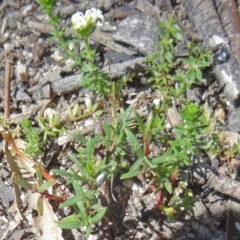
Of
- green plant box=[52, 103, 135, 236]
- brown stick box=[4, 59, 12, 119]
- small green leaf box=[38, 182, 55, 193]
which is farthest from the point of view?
brown stick box=[4, 59, 12, 119]

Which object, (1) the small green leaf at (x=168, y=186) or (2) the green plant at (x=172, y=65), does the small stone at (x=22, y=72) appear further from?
(1) the small green leaf at (x=168, y=186)

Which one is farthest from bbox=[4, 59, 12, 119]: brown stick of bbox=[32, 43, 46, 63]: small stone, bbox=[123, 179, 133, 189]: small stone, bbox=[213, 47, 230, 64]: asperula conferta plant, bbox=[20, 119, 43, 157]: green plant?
bbox=[213, 47, 230, 64]: asperula conferta plant

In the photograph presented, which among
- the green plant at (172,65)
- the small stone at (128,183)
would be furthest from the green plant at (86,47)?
the small stone at (128,183)

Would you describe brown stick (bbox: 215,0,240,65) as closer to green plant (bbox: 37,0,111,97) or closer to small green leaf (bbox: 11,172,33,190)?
green plant (bbox: 37,0,111,97)

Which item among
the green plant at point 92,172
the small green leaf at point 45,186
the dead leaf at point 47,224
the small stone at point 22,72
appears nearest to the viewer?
the green plant at point 92,172

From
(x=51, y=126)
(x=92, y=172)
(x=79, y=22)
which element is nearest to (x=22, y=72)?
(x=51, y=126)

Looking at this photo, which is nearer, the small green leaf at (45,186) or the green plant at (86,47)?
the green plant at (86,47)

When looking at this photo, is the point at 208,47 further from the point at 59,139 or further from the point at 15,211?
the point at 15,211

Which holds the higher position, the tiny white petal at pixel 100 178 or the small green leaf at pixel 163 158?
the small green leaf at pixel 163 158

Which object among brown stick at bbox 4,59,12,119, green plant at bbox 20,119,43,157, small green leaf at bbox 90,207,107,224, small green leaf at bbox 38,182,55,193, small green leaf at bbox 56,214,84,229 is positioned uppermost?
brown stick at bbox 4,59,12,119
